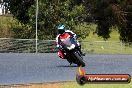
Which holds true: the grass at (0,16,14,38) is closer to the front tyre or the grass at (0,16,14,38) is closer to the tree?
the tree

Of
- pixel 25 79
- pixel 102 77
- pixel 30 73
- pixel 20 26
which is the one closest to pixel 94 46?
pixel 20 26

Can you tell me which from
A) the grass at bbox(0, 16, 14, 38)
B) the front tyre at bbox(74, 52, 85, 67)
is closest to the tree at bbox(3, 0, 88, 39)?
the grass at bbox(0, 16, 14, 38)

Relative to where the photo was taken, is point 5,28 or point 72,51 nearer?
point 72,51

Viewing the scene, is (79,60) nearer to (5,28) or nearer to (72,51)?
(72,51)

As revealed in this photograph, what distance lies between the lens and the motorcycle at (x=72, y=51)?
4.81m

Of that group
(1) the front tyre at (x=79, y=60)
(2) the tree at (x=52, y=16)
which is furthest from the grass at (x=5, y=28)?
(1) the front tyre at (x=79, y=60)

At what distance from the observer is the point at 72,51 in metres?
4.89

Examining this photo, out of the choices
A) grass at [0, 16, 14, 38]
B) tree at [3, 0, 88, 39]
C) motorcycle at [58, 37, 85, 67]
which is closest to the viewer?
motorcycle at [58, 37, 85, 67]

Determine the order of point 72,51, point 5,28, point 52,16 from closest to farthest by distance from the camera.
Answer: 1. point 72,51
2. point 52,16
3. point 5,28

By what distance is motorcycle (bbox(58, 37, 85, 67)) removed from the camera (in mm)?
4812

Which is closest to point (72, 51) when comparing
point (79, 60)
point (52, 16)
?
point (79, 60)

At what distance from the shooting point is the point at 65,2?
49.7m

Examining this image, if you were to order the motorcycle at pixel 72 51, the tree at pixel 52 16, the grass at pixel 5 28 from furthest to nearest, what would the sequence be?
the grass at pixel 5 28, the tree at pixel 52 16, the motorcycle at pixel 72 51

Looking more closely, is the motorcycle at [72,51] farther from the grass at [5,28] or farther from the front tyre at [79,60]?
the grass at [5,28]
